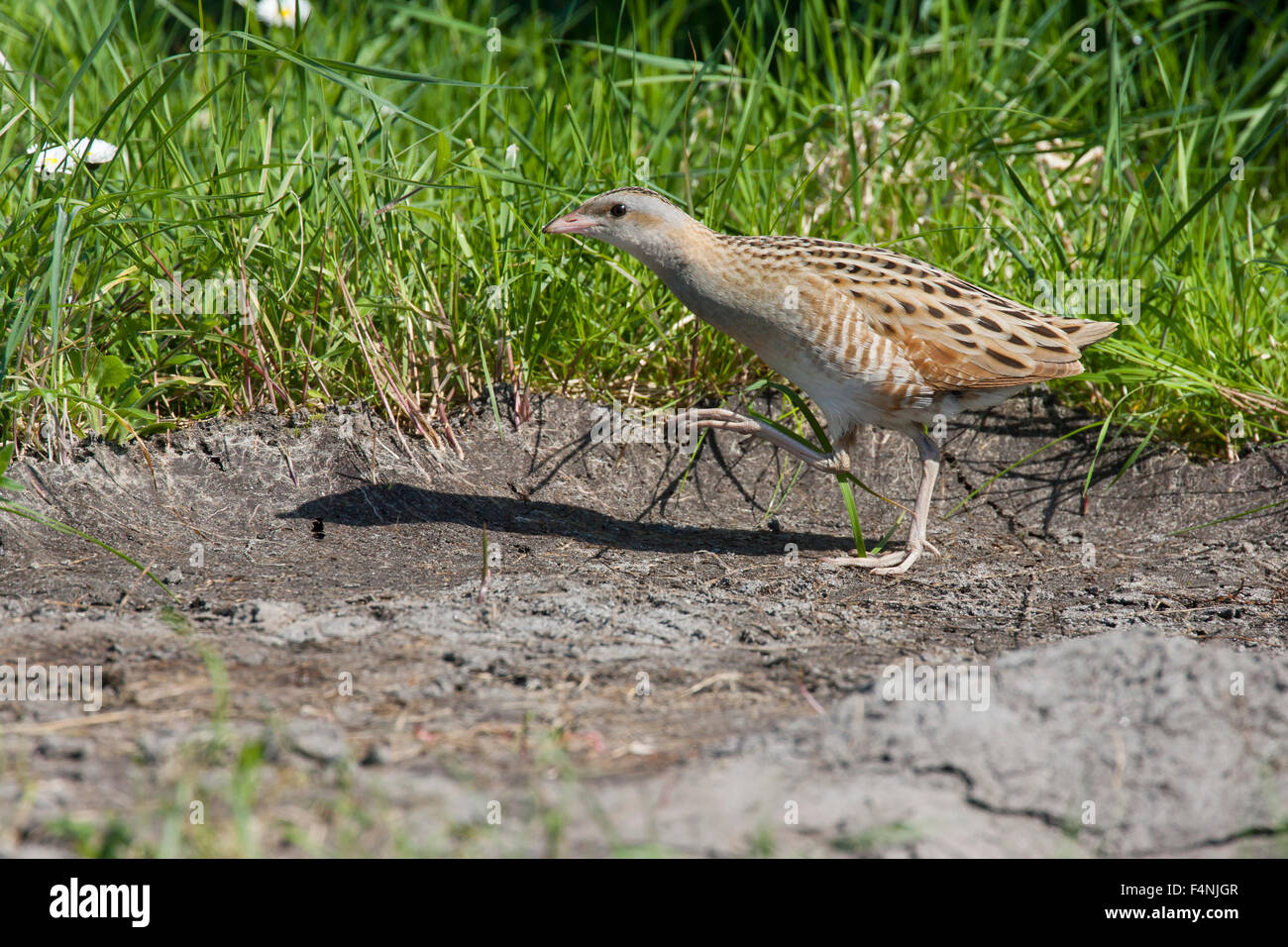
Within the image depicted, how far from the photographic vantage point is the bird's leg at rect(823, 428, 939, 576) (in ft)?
15.7

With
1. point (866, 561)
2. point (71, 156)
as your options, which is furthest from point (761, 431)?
point (71, 156)

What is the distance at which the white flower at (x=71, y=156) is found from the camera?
4.52 meters

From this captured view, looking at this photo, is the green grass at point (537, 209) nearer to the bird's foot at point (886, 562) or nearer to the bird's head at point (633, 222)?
the bird's head at point (633, 222)

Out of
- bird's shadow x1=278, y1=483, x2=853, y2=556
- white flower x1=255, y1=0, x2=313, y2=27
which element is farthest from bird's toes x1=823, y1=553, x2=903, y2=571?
white flower x1=255, y1=0, x2=313, y2=27

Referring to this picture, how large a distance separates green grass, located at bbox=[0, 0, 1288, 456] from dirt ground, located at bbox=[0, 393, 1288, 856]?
0.28 m

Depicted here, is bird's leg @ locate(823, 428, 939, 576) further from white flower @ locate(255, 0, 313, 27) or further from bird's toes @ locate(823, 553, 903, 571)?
white flower @ locate(255, 0, 313, 27)

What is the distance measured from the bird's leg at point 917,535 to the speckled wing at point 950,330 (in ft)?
1.17

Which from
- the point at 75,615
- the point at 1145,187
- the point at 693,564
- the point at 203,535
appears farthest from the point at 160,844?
the point at 1145,187

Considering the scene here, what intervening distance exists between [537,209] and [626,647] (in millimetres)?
2607

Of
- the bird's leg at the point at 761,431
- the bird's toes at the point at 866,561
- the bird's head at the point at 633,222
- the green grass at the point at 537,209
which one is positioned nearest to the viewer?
the green grass at the point at 537,209

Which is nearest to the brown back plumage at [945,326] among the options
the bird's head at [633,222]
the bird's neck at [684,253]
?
the bird's neck at [684,253]
